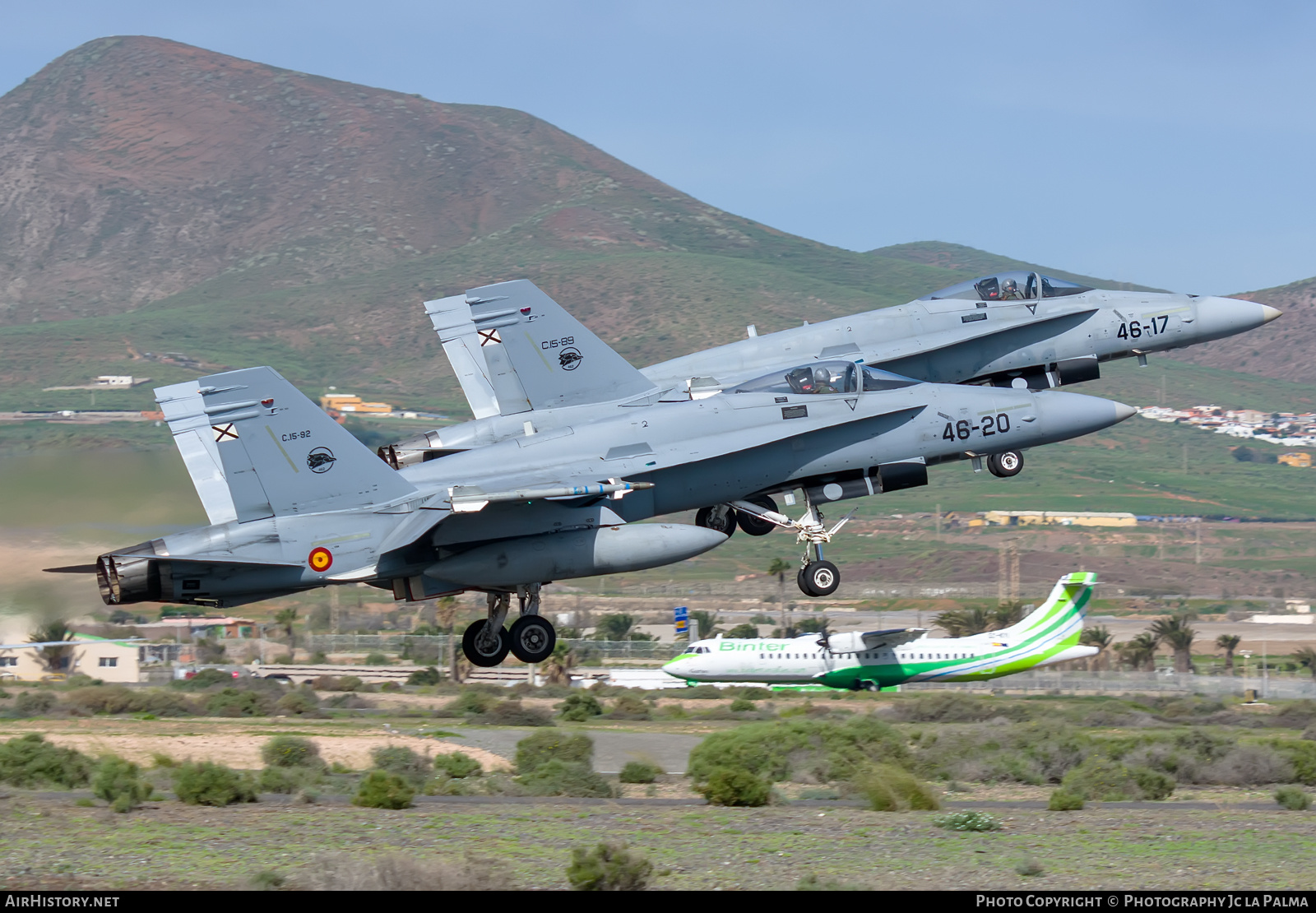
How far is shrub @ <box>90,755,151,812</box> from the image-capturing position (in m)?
25.8

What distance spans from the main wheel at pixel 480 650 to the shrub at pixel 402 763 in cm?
1055

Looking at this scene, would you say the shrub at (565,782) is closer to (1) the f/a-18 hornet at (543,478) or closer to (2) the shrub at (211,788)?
(2) the shrub at (211,788)

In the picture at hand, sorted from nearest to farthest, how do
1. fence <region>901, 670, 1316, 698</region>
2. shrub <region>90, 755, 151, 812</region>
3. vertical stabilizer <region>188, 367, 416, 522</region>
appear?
vertical stabilizer <region>188, 367, 416, 522</region> < shrub <region>90, 755, 151, 812</region> < fence <region>901, 670, 1316, 698</region>

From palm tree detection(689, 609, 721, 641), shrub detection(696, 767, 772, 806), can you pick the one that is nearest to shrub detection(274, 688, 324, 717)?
shrub detection(696, 767, 772, 806)

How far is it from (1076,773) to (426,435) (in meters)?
15.6

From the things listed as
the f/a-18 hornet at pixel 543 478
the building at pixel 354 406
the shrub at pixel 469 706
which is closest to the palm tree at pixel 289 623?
the shrub at pixel 469 706

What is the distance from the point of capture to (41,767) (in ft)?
107

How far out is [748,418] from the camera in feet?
81.8

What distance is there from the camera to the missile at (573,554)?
23.5 m

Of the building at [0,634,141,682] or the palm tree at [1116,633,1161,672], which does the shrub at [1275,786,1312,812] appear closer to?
the palm tree at [1116,633,1161,672]

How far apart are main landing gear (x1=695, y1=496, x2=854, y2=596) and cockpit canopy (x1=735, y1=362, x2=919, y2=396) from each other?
2.07 m

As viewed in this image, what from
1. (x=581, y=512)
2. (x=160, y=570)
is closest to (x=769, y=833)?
(x=581, y=512)

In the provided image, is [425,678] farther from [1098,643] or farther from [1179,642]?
[1179,642]
